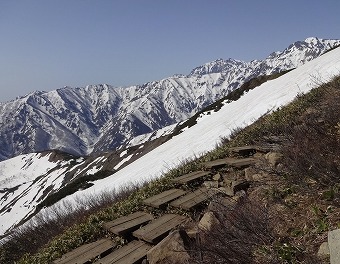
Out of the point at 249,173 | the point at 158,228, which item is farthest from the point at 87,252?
the point at 249,173

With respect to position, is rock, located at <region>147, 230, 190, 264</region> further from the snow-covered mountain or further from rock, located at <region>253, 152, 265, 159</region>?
the snow-covered mountain

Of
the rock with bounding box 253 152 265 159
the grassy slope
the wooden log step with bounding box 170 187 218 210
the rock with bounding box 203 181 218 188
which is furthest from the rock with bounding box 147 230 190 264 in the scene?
the rock with bounding box 253 152 265 159

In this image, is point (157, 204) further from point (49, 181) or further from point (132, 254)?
point (49, 181)

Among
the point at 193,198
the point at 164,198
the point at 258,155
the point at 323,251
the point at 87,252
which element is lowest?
the point at 258,155

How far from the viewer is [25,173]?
163625mm

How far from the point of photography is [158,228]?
265 inches

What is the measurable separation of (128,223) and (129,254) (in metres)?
1.35

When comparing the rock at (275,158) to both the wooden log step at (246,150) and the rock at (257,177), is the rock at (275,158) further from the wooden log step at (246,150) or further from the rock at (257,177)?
the wooden log step at (246,150)

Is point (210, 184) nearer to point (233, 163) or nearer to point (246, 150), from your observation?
point (233, 163)

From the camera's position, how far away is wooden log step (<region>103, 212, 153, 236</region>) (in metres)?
7.21

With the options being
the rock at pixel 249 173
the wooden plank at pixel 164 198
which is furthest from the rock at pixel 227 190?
the wooden plank at pixel 164 198

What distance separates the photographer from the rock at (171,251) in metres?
5.22

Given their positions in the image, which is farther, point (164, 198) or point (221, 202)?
point (164, 198)

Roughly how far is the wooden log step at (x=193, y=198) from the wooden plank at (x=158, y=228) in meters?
0.30
